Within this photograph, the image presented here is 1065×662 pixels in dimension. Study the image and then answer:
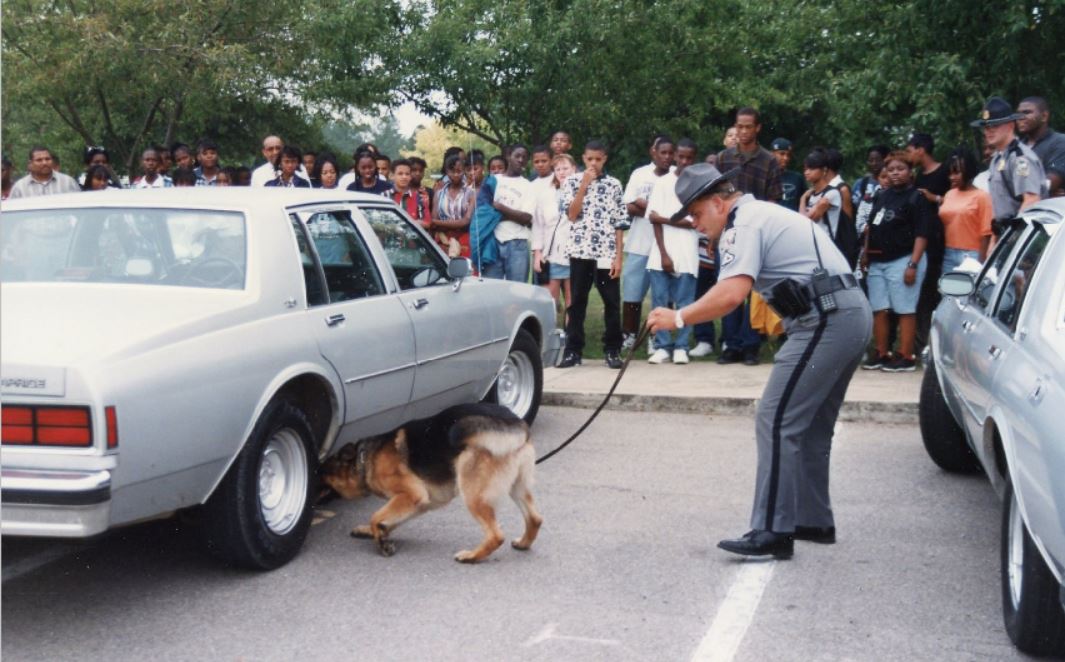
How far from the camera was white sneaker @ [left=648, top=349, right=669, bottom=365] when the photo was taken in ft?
36.7

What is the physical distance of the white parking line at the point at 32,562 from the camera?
221 inches

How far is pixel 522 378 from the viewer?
866cm

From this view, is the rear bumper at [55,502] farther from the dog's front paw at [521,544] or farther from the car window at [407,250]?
the car window at [407,250]

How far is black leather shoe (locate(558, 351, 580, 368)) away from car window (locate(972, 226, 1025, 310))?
196 inches

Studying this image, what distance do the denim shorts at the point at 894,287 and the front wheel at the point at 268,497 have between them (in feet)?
20.3

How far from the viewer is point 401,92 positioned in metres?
20.2

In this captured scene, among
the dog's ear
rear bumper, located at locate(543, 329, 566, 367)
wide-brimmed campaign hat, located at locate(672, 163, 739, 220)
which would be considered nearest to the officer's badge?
rear bumper, located at locate(543, 329, 566, 367)

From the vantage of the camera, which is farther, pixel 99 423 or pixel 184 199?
pixel 184 199

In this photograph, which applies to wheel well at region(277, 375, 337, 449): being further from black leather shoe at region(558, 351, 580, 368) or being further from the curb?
black leather shoe at region(558, 351, 580, 368)

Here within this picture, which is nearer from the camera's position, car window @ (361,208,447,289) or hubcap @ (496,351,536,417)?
car window @ (361,208,447,289)

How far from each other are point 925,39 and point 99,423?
994 cm

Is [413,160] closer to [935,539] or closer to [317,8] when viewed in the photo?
[317,8]

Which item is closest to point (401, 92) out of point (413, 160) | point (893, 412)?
point (413, 160)

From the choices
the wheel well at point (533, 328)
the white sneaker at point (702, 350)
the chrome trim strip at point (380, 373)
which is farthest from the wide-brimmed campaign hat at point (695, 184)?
the white sneaker at point (702, 350)
